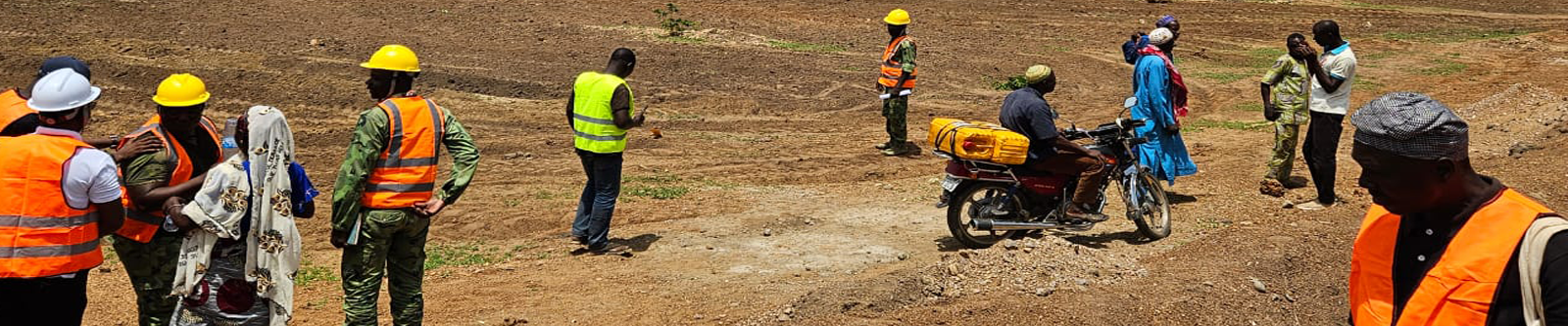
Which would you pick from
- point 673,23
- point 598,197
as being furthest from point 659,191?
point 673,23

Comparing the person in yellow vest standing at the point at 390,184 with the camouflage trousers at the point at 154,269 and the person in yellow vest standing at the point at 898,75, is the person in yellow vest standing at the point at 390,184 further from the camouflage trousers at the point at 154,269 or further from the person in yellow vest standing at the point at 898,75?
the person in yellow vest standing at the point at 898,75

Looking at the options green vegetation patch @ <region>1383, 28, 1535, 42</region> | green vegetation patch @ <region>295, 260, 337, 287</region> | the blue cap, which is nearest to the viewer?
the blue cap

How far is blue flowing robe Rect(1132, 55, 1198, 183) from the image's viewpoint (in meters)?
9.71

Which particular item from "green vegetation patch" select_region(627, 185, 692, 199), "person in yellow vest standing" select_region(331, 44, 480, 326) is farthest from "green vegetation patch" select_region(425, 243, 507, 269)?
"person in yellow vest standing" select_region(331, 44, 480, 326)

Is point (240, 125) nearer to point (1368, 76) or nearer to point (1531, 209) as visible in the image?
point (1531, 209)

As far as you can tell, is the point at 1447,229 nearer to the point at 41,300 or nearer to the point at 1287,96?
the point at 41,300

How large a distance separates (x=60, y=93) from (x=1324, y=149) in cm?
858

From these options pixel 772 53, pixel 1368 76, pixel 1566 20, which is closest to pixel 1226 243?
pixel 772 53

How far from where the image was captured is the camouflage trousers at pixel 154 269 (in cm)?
532

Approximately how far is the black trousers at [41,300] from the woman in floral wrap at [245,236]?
16.0 inches

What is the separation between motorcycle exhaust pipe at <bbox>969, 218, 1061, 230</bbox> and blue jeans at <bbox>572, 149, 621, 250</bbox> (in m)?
2.52

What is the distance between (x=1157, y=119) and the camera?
387 inches

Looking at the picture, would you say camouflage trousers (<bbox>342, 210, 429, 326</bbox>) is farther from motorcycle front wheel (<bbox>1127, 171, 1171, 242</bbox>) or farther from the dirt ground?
motorcycle front wheel (<bbox>1127, 171, 1171, 242</bbox>)

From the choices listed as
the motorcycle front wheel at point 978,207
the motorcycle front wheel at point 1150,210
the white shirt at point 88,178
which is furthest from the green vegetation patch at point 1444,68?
the white shirt at point 88,178
